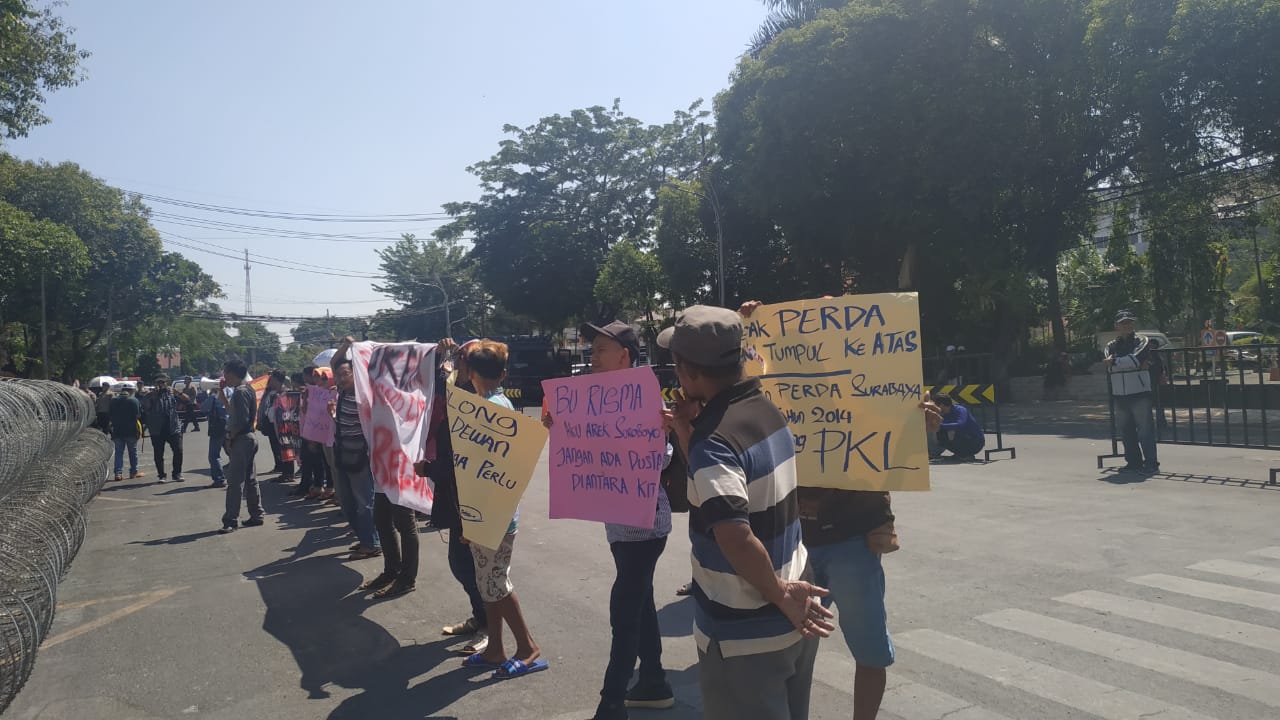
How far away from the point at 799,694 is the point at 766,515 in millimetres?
628

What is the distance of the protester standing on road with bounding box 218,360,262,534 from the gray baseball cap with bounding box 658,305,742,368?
8.13 metres

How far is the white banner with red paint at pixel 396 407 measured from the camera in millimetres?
6660

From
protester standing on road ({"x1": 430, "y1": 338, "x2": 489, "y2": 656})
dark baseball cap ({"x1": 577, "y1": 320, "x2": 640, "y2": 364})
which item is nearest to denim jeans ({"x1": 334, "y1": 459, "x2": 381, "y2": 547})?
protester standing on road ({"x1": 430, "y1": 338, "x2": 489, "y2": 656})

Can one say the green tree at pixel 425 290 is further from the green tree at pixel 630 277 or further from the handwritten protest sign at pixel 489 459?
the handwritten protest sign at pixel 489 459

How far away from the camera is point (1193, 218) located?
31000 mm

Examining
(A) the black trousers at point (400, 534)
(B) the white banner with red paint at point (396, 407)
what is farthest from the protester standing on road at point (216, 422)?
(A) the black trousers at point (400, 534)

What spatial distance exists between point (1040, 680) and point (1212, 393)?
11.1m

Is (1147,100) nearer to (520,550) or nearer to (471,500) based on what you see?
(520,550)

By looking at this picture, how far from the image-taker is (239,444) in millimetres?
9883

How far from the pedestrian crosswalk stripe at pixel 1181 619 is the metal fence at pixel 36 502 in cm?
575

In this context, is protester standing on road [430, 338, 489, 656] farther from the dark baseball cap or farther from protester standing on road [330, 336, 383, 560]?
protester standing on road [330, 336, 383, 560]

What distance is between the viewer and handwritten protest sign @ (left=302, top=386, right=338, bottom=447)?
11031 mm

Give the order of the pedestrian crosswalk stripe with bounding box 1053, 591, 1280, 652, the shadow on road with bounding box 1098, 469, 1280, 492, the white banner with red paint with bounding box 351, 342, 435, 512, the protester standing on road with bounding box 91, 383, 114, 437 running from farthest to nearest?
the protester standing on road with bounding box 91, 383, 114, 437, the shadow on road with bounding box 1098, 469, 1280, 492, the white banner with red paint with bounding box 351, 342, 435, 512, the pedestrian crosswalk stripe with bounding box 1053, 591, 1280, 652

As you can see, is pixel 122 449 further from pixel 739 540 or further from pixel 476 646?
pixel 739 540
